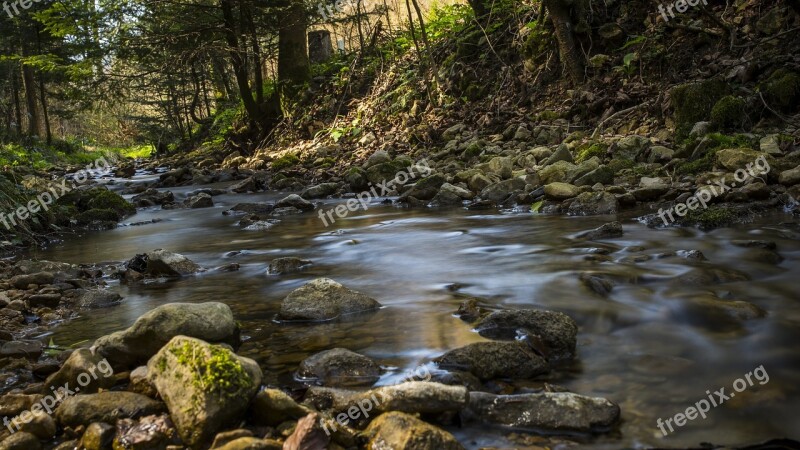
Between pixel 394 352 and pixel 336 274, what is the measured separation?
7.86 feet

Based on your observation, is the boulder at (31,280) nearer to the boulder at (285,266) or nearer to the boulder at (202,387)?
the boulder at (285,266)

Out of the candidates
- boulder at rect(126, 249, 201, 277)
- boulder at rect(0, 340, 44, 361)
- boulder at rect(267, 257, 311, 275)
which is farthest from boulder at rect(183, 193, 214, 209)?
boulder at rect(0, 340, 44, 361)

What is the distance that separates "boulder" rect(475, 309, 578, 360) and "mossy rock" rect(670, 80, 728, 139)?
22.0 feet

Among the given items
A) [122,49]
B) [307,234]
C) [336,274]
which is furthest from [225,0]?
[336,274]

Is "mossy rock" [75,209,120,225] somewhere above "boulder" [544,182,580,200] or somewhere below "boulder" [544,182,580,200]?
above

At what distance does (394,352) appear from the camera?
12.0ft

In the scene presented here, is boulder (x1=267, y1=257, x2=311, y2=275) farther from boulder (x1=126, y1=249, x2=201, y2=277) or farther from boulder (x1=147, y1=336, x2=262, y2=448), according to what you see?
boulder (x1=147, y1=336, x2=262, y2=448)

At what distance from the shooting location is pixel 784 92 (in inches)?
347

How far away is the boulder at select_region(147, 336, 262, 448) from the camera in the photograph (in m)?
2.65

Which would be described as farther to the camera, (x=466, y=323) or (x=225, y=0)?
(x=225, y=0)

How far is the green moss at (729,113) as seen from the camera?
29.4ft

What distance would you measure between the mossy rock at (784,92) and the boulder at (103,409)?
29.7 ft

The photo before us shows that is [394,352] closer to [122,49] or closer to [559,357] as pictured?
[559,357]

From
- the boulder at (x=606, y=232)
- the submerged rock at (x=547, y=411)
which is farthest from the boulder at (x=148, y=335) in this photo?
the boulder at (x=606, y=232)
